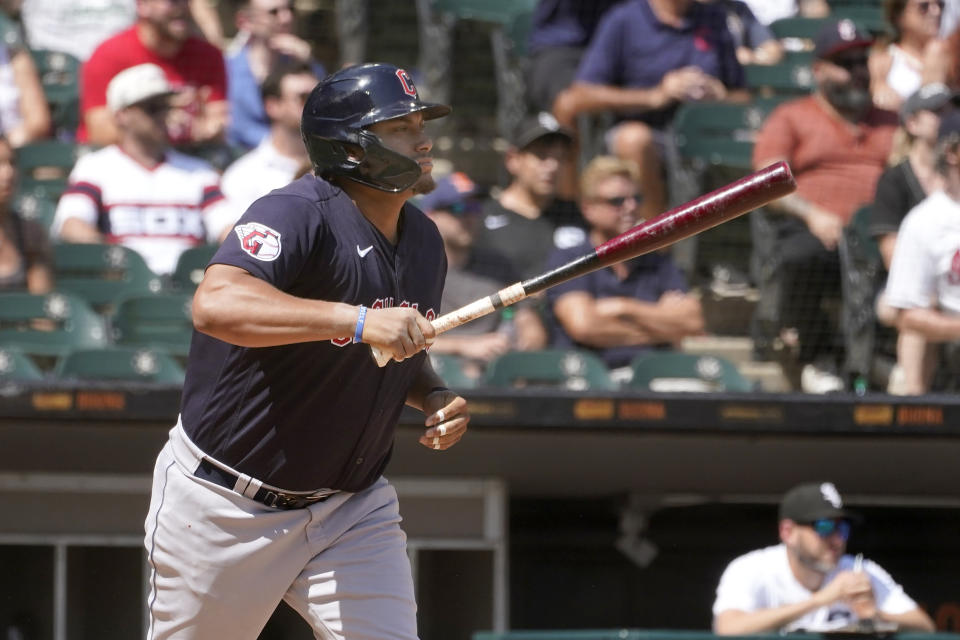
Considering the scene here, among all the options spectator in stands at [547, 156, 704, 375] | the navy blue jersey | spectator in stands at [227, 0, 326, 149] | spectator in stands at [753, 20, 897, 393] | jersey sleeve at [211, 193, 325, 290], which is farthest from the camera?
spectator in stands at [227, 0, 326, 149]

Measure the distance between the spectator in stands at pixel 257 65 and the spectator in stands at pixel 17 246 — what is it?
4.69ft

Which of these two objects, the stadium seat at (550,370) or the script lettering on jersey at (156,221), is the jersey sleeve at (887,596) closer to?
the stadium seat at (550,370)

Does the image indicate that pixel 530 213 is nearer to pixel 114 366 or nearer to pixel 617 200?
pixel 617 200

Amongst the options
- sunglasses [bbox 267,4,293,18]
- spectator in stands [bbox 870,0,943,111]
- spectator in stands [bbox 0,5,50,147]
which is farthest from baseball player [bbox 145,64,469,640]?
spectator in stands [bbox 870,0,943,111]

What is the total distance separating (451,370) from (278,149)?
1.57 m

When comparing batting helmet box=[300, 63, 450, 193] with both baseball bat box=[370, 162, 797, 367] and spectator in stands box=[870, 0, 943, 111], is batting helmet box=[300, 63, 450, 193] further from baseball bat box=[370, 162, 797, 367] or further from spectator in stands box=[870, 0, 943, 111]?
spectator in stands box=[870, 0, 943, 111]

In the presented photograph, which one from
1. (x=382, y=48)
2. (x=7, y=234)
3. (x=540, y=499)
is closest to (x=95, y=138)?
(x=7, y=234)

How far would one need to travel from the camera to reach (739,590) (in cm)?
515

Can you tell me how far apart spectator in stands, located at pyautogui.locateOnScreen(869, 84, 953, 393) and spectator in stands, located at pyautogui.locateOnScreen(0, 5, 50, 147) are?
13.1ft

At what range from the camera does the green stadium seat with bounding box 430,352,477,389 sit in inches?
215

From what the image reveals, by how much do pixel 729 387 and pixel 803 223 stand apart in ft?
3.61

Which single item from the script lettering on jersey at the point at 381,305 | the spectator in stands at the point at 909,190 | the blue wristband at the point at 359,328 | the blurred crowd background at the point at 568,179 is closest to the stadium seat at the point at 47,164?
the blurred crowd background at the point at 568,179

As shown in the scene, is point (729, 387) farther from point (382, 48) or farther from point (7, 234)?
point (382, 48)

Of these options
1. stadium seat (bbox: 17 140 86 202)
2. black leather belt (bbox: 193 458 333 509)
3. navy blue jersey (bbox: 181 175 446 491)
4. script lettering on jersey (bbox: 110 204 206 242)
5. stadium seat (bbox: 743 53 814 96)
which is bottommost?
black leather belt (bbox: 193 458 333 509)
